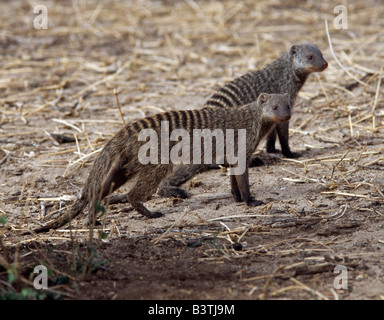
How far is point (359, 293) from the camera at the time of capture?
2.78 metres

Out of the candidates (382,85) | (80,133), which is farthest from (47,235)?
(382,85)

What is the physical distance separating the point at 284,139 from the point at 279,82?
1.82 ft

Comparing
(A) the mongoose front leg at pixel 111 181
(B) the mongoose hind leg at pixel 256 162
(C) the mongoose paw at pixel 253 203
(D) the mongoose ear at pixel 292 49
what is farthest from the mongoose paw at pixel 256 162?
(A) the mongoose front leg at pixel 111 181

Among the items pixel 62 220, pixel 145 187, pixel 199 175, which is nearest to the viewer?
pixel 62 220

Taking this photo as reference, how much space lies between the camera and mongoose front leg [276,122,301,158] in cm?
488

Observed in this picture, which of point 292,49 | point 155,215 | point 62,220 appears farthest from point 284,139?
point 62,220

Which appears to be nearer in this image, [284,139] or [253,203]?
[253,203]

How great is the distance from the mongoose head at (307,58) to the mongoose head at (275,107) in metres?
0.83

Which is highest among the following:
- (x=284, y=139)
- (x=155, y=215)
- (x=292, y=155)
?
(x=284, y=139)

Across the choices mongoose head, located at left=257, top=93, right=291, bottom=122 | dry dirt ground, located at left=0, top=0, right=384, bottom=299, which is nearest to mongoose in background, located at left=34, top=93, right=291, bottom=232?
mongoose head, located at left=257, top=93, right=291, bottom=122

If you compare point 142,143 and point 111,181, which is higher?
point 142,143

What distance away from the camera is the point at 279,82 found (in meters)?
5.07

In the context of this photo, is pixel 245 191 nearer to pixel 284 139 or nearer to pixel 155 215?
pixel 155 215

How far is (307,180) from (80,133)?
2.29m
